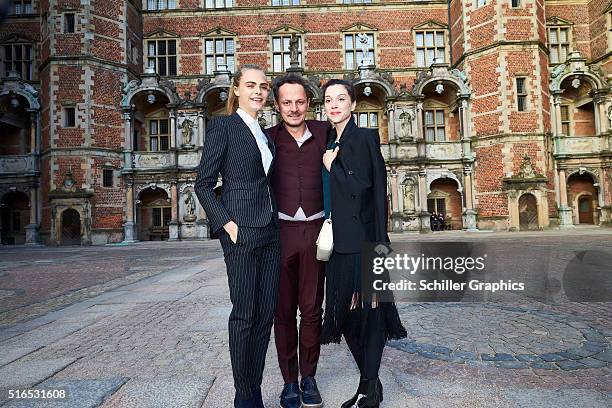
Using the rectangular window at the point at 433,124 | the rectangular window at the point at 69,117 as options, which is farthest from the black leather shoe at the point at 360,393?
the rectangular window at the point at 433,124

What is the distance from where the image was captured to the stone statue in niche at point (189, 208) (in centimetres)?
2045

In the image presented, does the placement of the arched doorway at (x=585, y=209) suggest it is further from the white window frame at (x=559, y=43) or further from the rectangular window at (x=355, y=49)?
the rectangular window at (x=355, y=49)

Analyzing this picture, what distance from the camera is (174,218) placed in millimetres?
20438

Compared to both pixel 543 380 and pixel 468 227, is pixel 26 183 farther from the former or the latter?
pixel 543 380

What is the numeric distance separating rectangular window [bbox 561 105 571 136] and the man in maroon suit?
81.2ft

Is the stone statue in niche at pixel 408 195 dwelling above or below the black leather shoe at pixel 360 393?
above

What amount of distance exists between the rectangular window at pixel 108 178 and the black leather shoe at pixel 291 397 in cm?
2028

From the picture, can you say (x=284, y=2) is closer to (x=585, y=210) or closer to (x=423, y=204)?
(x=423, y=204)

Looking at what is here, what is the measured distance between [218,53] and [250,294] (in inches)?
925

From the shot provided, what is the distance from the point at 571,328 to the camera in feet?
12.5

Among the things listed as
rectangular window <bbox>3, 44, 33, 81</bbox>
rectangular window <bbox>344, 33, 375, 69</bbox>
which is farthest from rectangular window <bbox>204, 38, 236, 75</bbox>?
rectangular window <bbox>3, 44, 33, 81</bbox>

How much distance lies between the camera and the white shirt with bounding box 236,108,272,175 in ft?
8.02

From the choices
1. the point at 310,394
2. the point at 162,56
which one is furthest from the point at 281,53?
the point at 310,394

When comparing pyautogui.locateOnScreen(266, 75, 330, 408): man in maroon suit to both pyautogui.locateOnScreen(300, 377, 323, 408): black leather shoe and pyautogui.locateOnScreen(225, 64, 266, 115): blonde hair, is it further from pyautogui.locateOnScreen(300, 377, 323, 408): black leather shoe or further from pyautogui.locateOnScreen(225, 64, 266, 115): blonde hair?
pyautogui.locateOnScreen(225, 64, 266, 115): blonde hair
